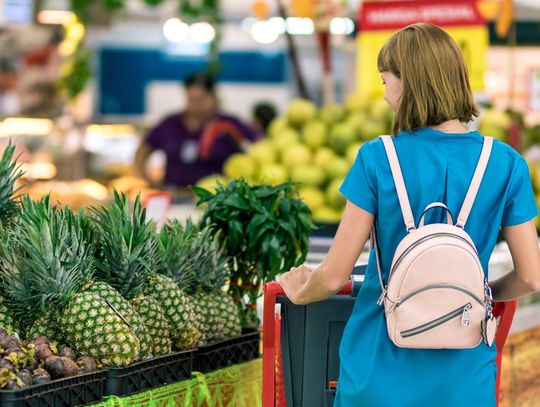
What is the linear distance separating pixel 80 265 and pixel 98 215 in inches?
11.4

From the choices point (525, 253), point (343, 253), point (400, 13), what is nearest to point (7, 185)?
point (343, 253)

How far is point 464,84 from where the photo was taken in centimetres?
260

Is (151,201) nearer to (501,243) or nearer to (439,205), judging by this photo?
(501,243)

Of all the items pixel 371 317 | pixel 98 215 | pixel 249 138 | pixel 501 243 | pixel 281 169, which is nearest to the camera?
pixel 371 317

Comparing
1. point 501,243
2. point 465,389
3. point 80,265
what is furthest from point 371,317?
point 501,243

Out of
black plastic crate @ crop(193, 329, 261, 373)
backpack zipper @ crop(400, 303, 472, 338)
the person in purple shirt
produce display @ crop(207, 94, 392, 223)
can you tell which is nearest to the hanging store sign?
produce display @ crop(207, 94, 392, 223)

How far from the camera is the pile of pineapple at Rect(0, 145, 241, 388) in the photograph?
292 cm

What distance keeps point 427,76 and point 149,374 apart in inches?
46.3

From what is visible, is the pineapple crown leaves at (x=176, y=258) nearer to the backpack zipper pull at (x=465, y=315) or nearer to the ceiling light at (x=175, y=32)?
the backpack zipper pull at (x=465, y=315)

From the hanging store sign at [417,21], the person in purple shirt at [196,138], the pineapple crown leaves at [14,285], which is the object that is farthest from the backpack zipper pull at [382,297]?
the person in purple shirt at [196,138]

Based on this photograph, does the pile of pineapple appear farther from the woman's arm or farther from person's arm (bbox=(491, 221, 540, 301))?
person's arm (bbox=(491, 221, 540, 301))

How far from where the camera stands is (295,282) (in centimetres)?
279

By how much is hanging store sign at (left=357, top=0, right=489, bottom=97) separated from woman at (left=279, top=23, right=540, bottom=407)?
3445mm

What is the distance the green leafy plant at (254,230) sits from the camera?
3.67m
